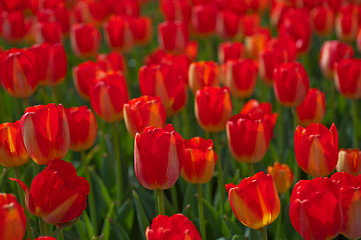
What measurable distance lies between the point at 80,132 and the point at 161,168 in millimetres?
639

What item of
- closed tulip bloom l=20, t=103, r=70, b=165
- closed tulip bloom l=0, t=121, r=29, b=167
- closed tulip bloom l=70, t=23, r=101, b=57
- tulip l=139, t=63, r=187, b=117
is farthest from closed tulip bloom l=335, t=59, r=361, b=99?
closed tulip bloom l=70, t=23, r=101, b=57

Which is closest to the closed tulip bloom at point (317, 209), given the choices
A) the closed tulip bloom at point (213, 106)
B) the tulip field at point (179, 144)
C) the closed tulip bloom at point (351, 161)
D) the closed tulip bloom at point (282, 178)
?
the tulip field at point (179, 144)

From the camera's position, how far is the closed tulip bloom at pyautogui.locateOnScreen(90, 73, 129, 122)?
2199 mm

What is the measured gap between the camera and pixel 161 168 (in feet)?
5.12

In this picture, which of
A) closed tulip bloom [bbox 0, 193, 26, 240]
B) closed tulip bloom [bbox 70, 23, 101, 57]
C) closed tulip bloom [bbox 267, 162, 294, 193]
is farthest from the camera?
closed tulip bloom [bbox 70, 23, 101, 57]

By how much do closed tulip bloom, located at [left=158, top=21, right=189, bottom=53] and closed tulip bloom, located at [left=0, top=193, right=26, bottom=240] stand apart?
2315 millimetres

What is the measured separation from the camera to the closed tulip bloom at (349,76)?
2402 mm

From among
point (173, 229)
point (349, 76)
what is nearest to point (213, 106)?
point (349, 76)

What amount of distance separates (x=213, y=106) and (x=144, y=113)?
33 cm

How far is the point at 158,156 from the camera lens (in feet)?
5.06

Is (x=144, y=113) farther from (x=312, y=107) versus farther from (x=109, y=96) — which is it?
(x=312, y=107)

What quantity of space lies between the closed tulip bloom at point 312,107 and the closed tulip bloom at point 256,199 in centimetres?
102

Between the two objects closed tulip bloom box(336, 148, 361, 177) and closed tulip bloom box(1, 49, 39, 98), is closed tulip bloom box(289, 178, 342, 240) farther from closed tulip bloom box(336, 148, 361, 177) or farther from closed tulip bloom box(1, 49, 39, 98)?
closed tulip bloom box(1, 49, 39, 98)

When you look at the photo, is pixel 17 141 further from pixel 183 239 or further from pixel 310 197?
pixel 310 197
